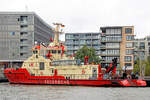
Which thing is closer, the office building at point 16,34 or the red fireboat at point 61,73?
the red fireboat at point 61,73

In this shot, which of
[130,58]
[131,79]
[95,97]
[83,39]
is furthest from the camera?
[83,39]

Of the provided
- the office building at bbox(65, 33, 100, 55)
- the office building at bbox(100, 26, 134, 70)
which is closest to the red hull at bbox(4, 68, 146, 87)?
the office building at bbox(100, 26, 134, 70)

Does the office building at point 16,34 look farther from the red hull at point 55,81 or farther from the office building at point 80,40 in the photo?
the red hull at point 55,81

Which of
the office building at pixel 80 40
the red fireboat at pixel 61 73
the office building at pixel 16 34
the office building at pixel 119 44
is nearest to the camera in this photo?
the red fireboat at pixel 61 73

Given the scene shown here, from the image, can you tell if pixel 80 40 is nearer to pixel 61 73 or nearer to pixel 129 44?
pixel 129 44

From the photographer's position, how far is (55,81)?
42.2 metres

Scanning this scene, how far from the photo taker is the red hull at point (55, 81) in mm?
40188

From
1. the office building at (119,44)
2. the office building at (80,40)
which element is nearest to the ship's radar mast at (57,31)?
the office building at (119,44)

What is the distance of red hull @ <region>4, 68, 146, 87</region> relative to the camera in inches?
1582

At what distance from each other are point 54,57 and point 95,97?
56.9ft

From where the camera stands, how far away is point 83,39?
92062mm

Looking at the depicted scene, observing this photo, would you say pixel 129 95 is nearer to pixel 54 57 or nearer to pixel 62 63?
pixel 62 63

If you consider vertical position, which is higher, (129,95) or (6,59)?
(6,59)

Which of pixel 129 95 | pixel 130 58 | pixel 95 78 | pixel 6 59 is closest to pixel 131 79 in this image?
pixel 95 78
